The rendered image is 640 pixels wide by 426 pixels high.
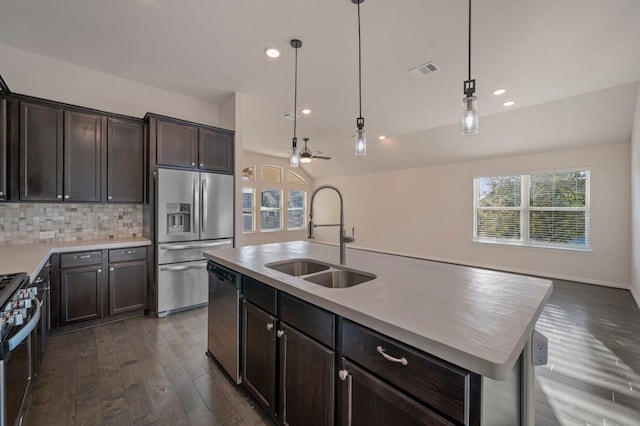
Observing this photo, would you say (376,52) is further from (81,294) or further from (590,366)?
(81,294)

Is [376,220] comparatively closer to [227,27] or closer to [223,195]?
[223,195]

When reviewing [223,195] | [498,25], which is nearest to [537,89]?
[498,25]

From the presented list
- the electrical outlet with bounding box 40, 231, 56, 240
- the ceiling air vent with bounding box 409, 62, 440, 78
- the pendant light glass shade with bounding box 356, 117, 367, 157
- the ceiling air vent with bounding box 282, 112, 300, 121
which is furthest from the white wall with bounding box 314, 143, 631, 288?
the electrical outlet with bounding box 40, 231, 56, 240

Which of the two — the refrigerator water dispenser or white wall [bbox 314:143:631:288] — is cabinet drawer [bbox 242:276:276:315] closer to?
the refrigerator water dispenser

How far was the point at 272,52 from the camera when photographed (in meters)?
2.87

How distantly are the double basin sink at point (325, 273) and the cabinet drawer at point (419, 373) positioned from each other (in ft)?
1.96

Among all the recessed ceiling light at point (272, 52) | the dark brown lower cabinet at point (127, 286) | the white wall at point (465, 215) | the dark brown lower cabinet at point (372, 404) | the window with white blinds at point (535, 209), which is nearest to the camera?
the dark brown lower cabinet at point (372, 404)

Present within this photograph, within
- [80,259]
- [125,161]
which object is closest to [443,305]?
[80,259]

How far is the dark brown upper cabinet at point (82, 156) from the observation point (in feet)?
9.72

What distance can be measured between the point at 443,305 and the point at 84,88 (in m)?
4.47

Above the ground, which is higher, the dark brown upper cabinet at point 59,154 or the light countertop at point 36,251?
the dark brown upper cabinet at point 59,154

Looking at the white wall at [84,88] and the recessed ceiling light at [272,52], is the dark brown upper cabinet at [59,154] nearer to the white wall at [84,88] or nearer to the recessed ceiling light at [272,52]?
the white wall at [84,88]

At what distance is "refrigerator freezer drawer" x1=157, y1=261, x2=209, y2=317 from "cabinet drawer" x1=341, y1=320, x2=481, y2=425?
2.94 m

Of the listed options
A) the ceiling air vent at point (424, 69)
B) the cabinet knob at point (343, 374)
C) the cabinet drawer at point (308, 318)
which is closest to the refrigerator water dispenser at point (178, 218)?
the cabinet drawer at point (308, 318)
